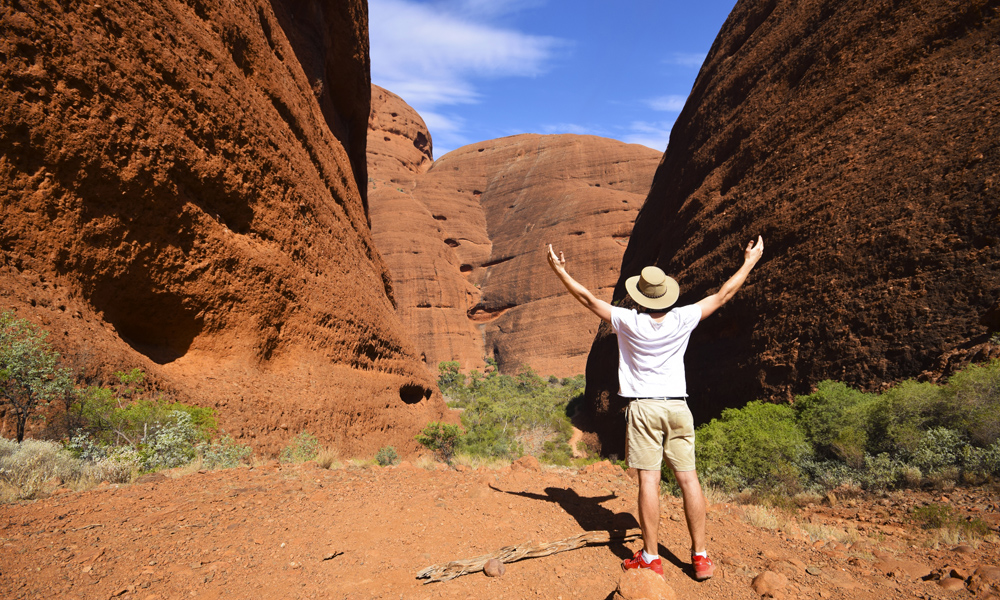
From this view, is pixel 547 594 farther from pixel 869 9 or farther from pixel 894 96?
pixel 869 9

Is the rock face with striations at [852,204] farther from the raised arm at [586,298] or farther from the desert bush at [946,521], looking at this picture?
the raised arm at [586,298]

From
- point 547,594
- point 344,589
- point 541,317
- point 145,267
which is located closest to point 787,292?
point 547,594

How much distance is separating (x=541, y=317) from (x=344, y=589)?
44.0 m

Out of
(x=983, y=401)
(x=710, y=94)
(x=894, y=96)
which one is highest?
(x=710, y=94)

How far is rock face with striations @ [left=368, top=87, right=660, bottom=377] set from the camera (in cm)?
4531

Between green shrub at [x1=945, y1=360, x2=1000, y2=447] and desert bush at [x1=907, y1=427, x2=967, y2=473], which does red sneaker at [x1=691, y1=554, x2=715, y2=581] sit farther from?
green shrub at [x1=945, y1=360, x2=1000, y2=447]

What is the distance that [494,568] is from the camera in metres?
2.69

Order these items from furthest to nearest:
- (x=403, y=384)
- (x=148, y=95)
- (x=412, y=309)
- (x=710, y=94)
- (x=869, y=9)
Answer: (x=412, y=309)
(x=710, y=94)
(x=403, y=384)
(x=869, y=9)
(x=148, y=95)

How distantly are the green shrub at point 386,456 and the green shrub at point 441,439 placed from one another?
4.53ft

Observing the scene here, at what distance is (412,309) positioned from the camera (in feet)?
→ 151

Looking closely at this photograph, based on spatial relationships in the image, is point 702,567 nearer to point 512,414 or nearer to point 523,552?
point 523,552

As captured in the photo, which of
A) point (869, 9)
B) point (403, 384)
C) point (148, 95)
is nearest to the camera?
point (148, 95)

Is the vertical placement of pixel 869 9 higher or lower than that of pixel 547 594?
higher

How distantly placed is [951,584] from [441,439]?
39.1 ft
